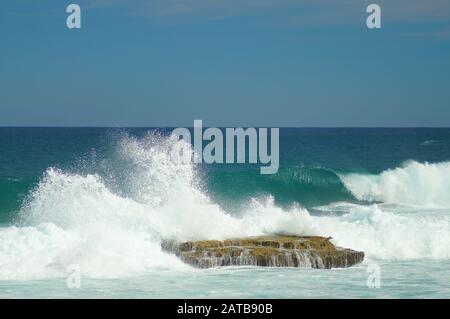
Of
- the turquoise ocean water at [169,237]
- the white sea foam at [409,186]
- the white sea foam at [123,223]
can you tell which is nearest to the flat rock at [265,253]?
the turquoise ocean water at [169,237]

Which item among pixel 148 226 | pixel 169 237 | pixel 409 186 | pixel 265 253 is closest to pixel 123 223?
pixel 148 226

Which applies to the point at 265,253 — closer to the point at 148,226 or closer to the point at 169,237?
the point at 169,237

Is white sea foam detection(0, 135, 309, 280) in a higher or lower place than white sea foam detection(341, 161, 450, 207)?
lower

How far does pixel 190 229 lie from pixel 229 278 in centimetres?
340

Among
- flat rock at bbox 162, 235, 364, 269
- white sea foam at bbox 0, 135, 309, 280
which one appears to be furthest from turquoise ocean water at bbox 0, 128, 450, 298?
flat rock at bbox 162, 235, 364, 269

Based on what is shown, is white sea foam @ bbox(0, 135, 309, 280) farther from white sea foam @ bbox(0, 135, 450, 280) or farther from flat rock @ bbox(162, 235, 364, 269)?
flat rock @ bbox(162, 235, 364, 269)

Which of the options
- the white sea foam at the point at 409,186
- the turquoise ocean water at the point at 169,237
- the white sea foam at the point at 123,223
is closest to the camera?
the turquoise ocean water at the point at 169,237

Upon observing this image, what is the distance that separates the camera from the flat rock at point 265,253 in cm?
1839

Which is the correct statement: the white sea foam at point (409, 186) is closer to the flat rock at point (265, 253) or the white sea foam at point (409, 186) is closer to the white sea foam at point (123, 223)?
the white sea foam at point (123, 223)

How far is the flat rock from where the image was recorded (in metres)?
18.4
